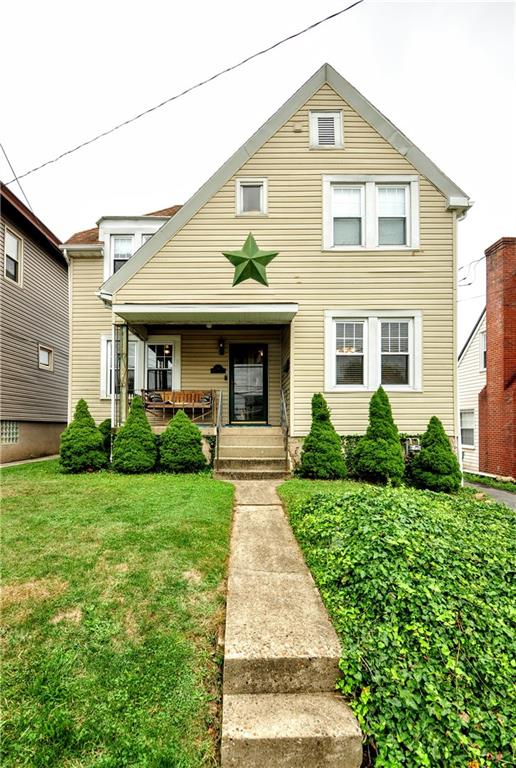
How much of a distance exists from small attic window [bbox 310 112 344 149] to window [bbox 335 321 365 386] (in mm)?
4340

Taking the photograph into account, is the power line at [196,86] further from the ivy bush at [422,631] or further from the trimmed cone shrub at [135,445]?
the ivy bush at [422,631]

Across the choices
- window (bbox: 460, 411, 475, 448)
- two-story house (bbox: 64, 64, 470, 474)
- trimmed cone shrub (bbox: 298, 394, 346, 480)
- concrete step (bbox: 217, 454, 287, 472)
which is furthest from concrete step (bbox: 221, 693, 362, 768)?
window (bbox: 460, 411, 475, 448)

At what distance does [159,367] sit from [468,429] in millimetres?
13066

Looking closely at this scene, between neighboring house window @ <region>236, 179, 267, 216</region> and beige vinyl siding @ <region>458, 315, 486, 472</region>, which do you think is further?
beige vinyl siding @ <region>458, 315, 486, 472</region>

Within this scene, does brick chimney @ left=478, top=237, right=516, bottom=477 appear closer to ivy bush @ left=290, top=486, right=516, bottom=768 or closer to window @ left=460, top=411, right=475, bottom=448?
window @ left=460, top=411, right=475, bottom=448

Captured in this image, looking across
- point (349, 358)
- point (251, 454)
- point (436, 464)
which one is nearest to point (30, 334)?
point (251, 454)

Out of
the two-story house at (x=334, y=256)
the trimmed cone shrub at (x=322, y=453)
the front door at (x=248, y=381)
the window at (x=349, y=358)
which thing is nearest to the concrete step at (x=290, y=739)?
the trimmed cone shrub at (x=322, y=453)

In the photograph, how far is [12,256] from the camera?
1109 centimetres

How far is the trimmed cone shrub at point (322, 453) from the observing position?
7320 mm

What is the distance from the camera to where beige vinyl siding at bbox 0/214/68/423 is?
10711 mm

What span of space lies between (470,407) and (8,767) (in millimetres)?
16904

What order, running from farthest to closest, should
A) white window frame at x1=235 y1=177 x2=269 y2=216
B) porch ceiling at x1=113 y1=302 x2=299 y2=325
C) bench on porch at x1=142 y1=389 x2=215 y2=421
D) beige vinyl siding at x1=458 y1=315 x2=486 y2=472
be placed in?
beige vinyl siding at x1=458 y1=315 x2=486 y2=472 < bench on porch at x1=142 y1=389 x2=215 y2=421 < white window frame at x1=235 y1=177 x2=269 y2=216 < porch ceiling at x1=113 y1=302 x2=299 y2=325

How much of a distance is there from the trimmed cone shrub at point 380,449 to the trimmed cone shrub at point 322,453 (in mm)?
463

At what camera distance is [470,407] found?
15211 millimetres
